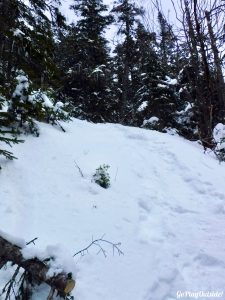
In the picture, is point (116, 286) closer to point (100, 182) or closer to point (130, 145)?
point (100, 182)

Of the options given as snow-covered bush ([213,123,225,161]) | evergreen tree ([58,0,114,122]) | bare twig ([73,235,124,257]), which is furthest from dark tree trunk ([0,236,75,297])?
evergreen tree ([58,0,114,122])

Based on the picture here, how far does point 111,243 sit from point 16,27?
4.94 meters

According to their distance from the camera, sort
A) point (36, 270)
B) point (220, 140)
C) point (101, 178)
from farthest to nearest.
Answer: point (220, 140) < point (101, 178) < point (36, 270)

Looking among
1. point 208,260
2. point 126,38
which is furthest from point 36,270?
point 126,38

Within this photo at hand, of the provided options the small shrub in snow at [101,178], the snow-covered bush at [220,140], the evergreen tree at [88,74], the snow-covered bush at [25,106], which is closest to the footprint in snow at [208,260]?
the small shrub in snow at [101,178]

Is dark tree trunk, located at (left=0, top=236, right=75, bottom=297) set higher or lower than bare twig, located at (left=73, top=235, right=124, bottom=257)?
higher

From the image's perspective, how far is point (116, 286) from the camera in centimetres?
404

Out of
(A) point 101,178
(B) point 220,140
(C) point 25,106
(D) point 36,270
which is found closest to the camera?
(D) point 36,270

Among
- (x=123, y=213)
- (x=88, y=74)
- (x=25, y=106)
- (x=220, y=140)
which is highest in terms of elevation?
(x=88, y=74)

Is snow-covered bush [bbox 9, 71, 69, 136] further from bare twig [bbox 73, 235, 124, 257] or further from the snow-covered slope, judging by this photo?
bare twig [bbox 73, 235, 124, 257]

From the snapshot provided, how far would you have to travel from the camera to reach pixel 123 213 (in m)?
5.67

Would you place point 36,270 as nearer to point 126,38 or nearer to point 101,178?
point 101,178

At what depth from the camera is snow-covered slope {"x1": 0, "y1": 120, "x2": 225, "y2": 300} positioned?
4223 mm

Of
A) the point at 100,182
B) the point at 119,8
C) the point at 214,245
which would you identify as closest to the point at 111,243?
the point at 214,245
